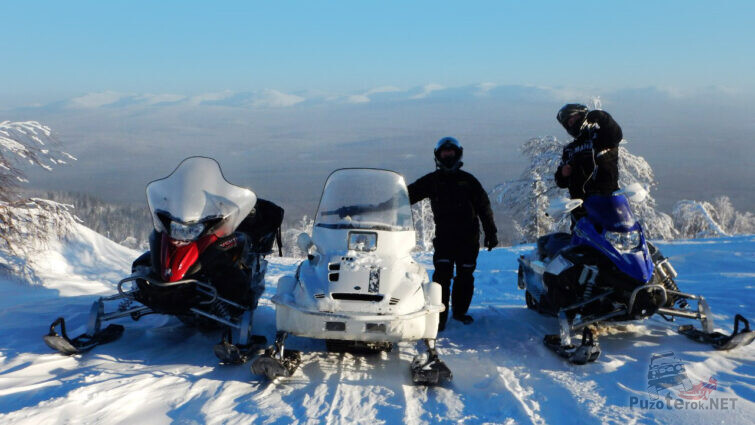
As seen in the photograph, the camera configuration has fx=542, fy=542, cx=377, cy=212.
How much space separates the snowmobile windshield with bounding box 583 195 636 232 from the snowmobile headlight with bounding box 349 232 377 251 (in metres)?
2.06

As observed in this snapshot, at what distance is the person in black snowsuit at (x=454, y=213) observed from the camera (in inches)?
248

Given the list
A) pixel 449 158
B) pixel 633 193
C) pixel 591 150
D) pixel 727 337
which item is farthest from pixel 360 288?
pixel 727 337

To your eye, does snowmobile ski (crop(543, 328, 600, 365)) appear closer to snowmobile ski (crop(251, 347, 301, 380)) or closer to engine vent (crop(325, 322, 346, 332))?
engine vent (crop(325, 322, 346, 332))

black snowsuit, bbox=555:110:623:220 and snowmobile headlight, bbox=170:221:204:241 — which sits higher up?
black snowsuit, bbox=555:110:623:220

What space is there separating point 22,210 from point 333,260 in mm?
8190

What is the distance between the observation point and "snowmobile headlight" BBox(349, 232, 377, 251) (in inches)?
192

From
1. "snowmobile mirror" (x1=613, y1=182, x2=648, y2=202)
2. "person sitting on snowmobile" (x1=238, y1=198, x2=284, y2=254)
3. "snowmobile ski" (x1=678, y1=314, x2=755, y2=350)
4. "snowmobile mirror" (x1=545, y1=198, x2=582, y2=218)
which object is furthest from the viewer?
"person sitting on snowmobile" (x1=238, y1=198, x2=284, y2=254)

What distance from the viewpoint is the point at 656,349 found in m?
5.07

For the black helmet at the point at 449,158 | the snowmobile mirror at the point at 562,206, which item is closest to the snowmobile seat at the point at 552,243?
the snowmobile mirror at the point at 562,206

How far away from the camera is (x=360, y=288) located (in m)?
4.43

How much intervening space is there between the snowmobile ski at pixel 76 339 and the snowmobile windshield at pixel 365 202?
7.84 feet

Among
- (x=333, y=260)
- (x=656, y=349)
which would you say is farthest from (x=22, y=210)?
(x=656, y=349)

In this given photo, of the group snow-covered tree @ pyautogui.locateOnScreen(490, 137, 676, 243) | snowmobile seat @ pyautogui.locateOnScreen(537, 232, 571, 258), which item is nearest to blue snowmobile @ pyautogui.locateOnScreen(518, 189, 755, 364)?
snowmobile seat @ pyautogui.locateOnScreen(537, 232, 571, 258)

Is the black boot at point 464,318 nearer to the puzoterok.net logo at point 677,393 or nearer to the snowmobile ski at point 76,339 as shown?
the puzoterok.net logo at point 677,393
